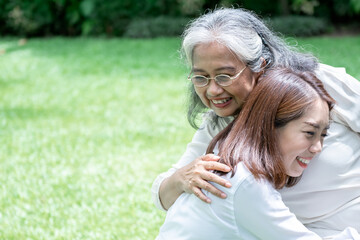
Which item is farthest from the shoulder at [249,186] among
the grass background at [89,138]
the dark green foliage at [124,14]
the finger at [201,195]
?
the dark green foliage at [124,14]

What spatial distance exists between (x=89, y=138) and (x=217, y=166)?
4.75m

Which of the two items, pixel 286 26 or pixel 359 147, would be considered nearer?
pixel 359 147

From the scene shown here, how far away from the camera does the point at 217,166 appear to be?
220 cm

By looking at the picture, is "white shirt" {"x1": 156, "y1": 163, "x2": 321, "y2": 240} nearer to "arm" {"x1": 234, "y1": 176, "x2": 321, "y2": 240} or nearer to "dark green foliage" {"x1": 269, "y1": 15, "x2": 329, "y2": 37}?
"arm" {"x1": 234, "y1": 176, "x2": 321, "y2": 240}

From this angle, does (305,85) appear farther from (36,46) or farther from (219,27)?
(36,46)

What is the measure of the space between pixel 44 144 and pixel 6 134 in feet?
2.51

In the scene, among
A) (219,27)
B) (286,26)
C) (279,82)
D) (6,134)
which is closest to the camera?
(279,82)

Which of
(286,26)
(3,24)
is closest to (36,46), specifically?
(3,24)

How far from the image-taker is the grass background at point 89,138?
14.3ft

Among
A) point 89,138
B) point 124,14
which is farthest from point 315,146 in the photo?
point 124,14

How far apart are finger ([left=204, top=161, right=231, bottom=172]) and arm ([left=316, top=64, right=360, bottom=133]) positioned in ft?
2.48

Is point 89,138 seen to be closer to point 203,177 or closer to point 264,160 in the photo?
point 203,177

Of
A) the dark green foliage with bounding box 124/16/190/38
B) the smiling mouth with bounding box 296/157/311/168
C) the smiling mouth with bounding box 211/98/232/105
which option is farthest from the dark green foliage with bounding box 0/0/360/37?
the smiling mouth with bounding box 296/157/311/168

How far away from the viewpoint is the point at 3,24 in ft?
63.2
